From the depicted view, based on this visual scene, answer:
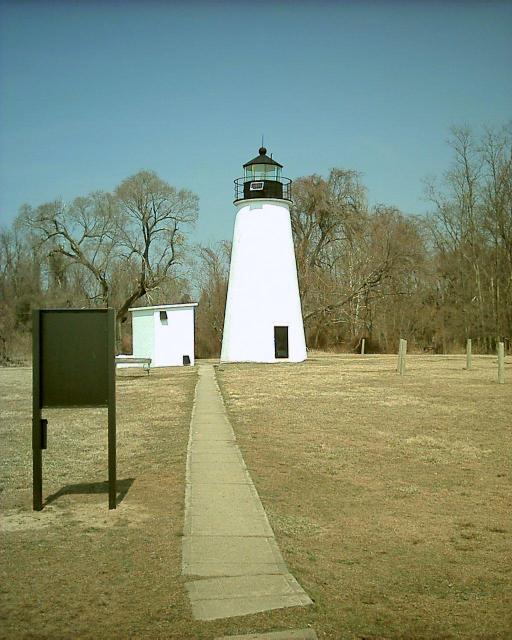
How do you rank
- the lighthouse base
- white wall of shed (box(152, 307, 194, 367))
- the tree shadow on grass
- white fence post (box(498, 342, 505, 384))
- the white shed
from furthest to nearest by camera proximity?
white wall of shed (box(152, 307, 194, 367)) → the white shed → the lighthouse base → white fence post (box(498, 342, 505, 384)) → the tree shadow on grass

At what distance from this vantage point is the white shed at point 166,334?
3312 cm

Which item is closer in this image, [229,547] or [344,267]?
[229,547]

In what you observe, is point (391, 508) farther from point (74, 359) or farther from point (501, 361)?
point (501, 361)

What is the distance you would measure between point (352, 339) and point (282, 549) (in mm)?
43732

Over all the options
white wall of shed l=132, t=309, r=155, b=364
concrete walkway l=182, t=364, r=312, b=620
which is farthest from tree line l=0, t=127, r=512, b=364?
concrete walkway l=182, t=364, r=312, b=620

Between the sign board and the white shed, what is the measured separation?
85.8 feet

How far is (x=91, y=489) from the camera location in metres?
7.75

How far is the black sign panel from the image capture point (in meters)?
6.75

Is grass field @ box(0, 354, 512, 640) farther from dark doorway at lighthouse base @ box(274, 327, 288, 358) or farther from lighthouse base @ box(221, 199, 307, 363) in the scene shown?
dark doorway at lighthouse base @ box(274, 327, 288, 358)

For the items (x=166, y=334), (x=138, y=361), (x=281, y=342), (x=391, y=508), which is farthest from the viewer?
(x=166, y=334)

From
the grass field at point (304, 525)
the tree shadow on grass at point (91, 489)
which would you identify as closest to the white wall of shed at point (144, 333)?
the grass field at point (304, 525)

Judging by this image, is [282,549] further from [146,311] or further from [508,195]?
[508,195]

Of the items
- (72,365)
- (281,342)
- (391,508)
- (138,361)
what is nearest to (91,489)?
(72,365)

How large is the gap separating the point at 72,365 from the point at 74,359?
6 cm
